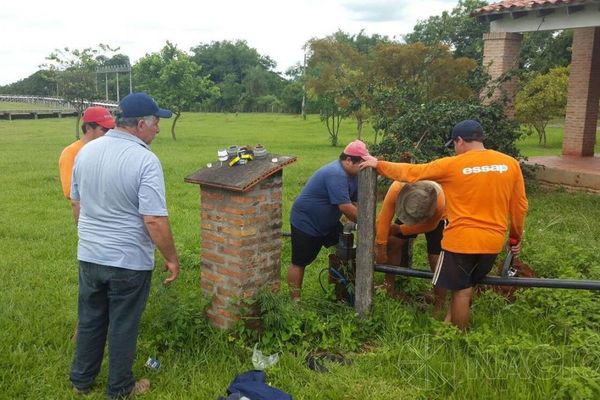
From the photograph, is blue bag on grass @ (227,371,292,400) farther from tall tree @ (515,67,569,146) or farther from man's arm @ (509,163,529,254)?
tall tree @ (515,67,569,146)

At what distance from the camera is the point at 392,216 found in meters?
4.63

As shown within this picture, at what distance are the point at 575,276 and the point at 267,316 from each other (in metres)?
2.89

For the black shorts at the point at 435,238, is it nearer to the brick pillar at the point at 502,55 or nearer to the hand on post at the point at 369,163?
the hand on post at the point at 369,163

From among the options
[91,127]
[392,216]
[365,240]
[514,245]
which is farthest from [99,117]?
[514,245]

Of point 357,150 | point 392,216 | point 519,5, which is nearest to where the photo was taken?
point 357,150

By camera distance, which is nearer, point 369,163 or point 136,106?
point 136,106

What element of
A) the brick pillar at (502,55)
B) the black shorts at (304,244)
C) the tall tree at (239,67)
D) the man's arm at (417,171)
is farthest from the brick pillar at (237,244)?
the tall tree at (239,67)

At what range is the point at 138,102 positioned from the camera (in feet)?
10.5

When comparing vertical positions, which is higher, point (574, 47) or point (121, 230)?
point (574, 47)

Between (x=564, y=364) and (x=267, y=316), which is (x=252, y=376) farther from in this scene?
(x=564, y=364)

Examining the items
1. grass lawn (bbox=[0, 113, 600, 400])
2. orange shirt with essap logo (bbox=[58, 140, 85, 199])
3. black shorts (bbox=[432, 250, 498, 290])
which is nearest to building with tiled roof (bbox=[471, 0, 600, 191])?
grass lawn (bbox=[0, 113, 600, 400])

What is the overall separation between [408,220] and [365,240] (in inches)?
22.4

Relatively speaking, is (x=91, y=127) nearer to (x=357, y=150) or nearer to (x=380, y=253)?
(x=357, y=150)

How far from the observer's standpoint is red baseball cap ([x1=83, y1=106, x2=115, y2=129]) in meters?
3.97
